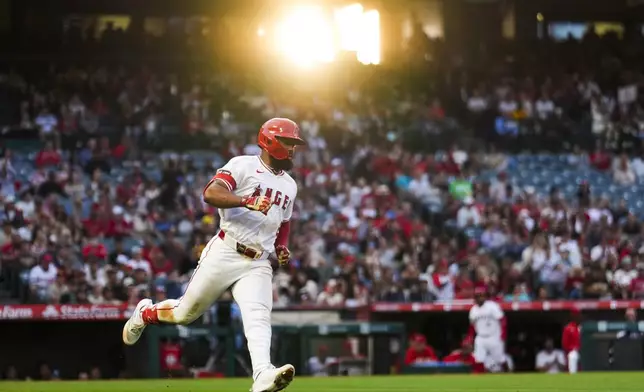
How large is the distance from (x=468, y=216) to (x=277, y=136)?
1315 cm

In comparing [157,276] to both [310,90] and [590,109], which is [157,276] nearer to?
[310,90]

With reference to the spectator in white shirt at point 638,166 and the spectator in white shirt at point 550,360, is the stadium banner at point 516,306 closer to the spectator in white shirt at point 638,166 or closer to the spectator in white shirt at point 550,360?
the spectator in white shirt at point 550,360

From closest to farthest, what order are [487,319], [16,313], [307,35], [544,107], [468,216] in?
[16,313] → [487,319] → [468,216] → [544,107] → [307,35]

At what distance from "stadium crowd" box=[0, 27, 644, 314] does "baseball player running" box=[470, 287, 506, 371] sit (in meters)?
1.02

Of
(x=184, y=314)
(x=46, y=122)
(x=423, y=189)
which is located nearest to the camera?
(x=184, y=314)

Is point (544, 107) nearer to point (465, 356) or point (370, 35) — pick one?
point (370, 35)

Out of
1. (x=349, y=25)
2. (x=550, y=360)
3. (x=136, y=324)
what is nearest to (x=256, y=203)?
(x=136, y=324)

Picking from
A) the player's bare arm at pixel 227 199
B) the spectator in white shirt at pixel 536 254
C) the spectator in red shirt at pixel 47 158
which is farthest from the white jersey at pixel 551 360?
the player's bare arm at pixel 227 199

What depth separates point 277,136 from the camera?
29.7ft

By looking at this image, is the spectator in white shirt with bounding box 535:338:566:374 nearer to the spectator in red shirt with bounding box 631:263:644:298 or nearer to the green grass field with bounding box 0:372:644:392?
the spectator in red shirt with bounding box 631:263:644:298

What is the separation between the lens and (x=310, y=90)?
26016 millimetres

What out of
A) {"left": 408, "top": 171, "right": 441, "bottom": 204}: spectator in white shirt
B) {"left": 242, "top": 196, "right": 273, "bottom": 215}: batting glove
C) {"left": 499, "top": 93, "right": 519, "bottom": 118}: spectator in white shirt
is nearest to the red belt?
{"left": 242, "top": 196, "right": 273, "bottom": 215}: batting glove

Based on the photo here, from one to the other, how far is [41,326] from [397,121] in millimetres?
9769

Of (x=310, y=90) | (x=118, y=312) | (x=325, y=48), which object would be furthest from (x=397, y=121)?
(x=118, y=312)
